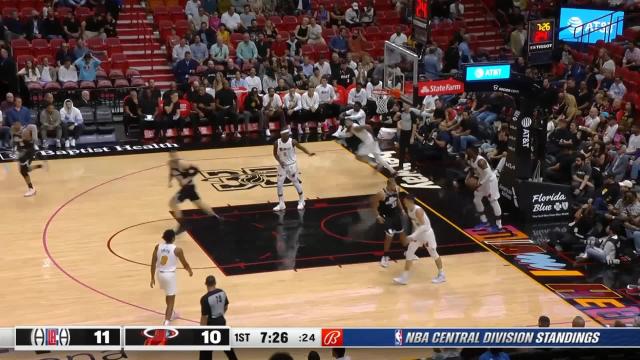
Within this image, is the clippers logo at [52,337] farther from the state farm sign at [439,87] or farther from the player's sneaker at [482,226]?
the state farm sign at [439,87]

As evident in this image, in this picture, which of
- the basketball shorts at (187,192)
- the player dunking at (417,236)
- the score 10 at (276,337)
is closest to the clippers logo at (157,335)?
the score 10 at (276,337)

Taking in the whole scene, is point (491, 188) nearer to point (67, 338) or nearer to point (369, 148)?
point (369, 148)

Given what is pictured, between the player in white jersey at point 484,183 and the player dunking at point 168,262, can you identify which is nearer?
the player dunking at point 168,262

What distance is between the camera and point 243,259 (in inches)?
813

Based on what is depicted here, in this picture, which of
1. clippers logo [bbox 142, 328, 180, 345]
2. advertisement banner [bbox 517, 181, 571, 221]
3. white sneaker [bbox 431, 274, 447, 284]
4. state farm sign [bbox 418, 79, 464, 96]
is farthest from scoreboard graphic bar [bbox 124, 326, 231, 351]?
state farm sign [bbox 418, 79, 464, 96]

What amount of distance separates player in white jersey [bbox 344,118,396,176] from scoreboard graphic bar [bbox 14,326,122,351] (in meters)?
12.0

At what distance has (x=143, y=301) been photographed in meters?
18.5

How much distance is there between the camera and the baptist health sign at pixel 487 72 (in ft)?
75.4

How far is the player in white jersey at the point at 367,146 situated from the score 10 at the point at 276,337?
11.1 metres

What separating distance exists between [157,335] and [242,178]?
12014mm

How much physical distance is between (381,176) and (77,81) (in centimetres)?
1052

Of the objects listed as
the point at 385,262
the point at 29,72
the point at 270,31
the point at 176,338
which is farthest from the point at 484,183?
the point at 29,72

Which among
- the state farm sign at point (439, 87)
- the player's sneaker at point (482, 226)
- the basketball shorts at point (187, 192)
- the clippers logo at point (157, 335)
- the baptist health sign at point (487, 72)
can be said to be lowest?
the player's sneaker at point (482, 226)

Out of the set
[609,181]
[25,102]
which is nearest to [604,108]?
[609,181]
